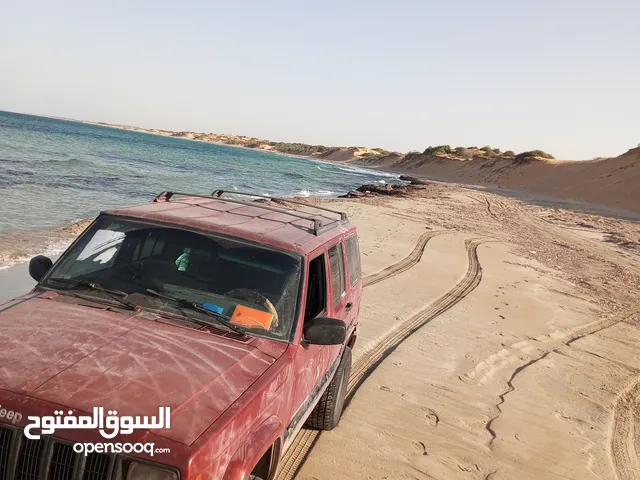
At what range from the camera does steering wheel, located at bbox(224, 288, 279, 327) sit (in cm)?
341

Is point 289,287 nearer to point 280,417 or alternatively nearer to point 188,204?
point 280,417

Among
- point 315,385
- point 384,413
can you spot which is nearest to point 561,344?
point 384,413

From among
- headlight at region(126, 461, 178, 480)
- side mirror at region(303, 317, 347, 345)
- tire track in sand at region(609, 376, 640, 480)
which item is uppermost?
side mirror at region(303, 317, 347, 345)

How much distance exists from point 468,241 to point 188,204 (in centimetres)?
1403

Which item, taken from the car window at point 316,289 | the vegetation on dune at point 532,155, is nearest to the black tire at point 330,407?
the car window at point 316,289

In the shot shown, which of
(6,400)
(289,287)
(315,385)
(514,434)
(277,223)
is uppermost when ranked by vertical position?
(277,223)

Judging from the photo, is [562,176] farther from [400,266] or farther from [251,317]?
[251,317]

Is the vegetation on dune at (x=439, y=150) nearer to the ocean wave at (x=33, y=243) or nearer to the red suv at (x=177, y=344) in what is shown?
the ocean wave at (x=33, y=243)

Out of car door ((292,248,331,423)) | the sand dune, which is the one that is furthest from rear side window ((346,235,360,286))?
the sand dune

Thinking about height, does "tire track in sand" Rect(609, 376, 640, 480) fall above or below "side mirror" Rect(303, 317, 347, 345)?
below

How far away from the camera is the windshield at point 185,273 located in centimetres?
337

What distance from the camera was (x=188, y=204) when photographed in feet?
14.6

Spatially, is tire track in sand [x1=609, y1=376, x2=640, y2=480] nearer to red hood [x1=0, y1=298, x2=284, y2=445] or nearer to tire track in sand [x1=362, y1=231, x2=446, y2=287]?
red hood [x1=0, y1=298, x2=284, y2=445]

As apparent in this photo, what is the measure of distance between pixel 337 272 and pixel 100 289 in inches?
75.4
